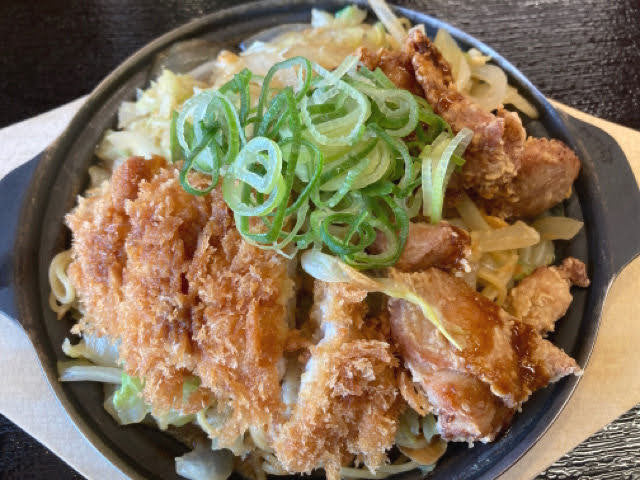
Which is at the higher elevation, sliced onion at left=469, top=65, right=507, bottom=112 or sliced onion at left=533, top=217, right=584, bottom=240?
sliced onion at left=469, top=65, right=507, bottom=112

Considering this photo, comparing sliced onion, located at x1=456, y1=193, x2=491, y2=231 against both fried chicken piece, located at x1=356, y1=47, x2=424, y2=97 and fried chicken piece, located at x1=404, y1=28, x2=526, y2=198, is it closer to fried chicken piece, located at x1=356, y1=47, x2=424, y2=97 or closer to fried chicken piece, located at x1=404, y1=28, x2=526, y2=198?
fried chicken piece, located at x1=404, y1=28, x2=526, y2=198

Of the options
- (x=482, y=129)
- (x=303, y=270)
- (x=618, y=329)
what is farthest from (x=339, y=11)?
(x=618, y=329)

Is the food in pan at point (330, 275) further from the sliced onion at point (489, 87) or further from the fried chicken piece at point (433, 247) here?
the sliced onion at point (489, 87)

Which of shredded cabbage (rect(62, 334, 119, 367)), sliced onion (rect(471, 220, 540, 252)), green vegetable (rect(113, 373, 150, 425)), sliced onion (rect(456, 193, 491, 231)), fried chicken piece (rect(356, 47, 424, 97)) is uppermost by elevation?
fried chicken piece (rect(356, 47, 424, 97))

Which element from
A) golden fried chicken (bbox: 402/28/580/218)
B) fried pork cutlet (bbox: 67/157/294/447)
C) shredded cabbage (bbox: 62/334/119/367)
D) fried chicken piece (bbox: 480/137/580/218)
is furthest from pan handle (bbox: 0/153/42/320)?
fried chicken piece (bbox: 480/137/580/218)

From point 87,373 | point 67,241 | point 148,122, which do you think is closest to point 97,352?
point 87,373

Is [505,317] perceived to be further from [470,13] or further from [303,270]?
[470,13]
